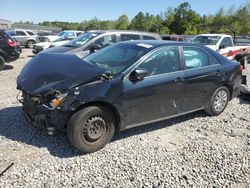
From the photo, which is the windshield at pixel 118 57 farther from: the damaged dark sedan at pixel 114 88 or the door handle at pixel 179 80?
the door handle at pixel 179 80

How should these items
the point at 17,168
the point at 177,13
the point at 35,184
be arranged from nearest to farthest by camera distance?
the point at 35,184 < the point at 17,168 < the point at 177,13

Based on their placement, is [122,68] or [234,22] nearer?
[122,68]

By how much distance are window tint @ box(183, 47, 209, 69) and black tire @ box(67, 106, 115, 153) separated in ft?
6.15

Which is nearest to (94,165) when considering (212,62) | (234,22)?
(212,62)

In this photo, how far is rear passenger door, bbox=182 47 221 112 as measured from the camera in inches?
194

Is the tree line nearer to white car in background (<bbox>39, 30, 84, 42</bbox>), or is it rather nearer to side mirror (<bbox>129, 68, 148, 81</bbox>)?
white car in background (<bbox>39, 30, 84, 42</bbox>)

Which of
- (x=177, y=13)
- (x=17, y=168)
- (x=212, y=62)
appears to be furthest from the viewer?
(x=177, y=13)

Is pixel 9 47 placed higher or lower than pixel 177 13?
lower

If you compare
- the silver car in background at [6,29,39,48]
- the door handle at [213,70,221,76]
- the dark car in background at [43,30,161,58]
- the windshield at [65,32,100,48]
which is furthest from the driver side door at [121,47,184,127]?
the silver car in background at [6,29,39,48]

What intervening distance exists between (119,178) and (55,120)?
1.18m

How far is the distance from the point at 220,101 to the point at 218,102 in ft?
0.24

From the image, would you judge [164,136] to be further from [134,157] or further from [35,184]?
[35,184]

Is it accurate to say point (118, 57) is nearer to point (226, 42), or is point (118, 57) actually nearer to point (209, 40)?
point (209, 40)

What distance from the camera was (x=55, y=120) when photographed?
3725 mm
